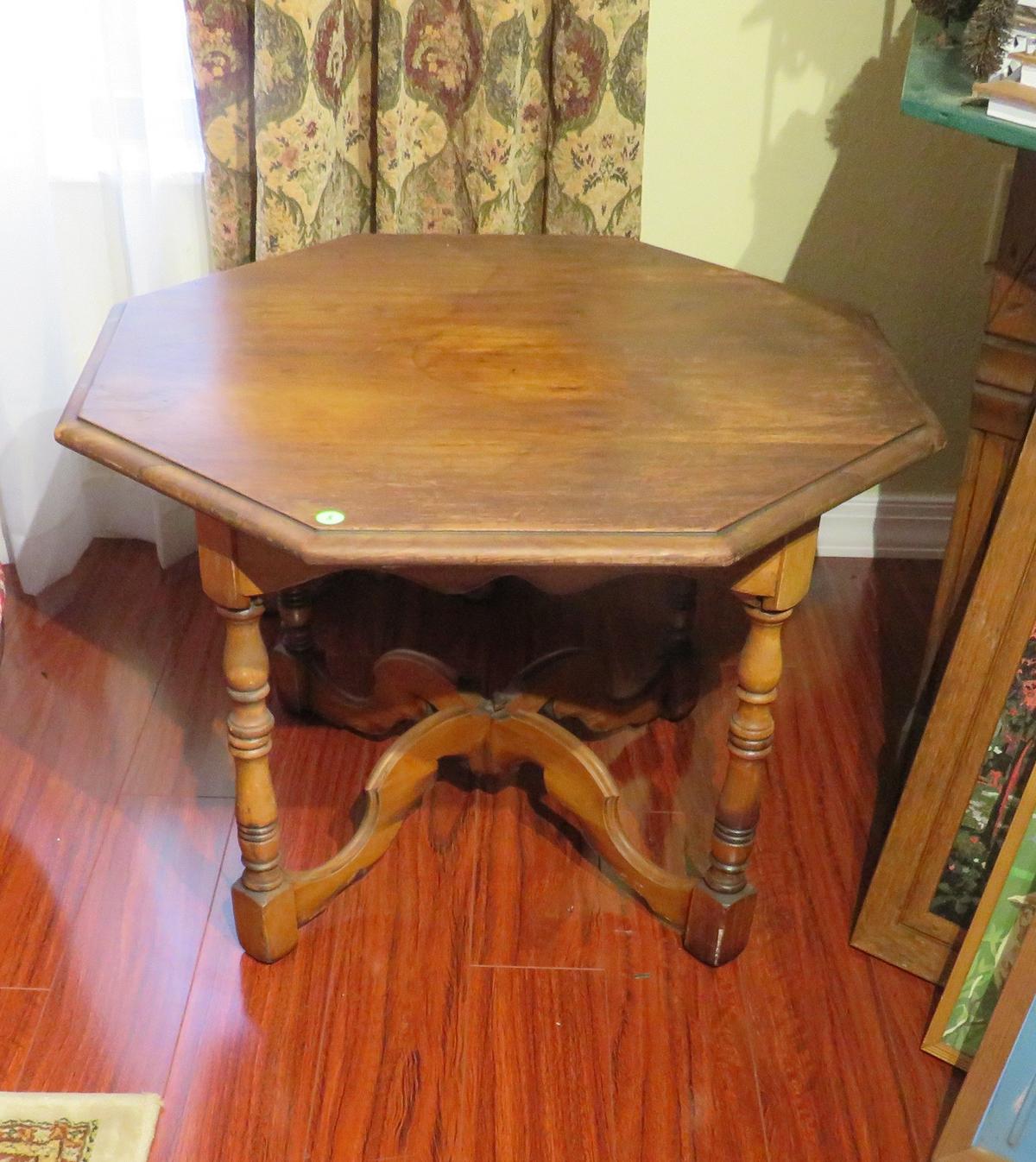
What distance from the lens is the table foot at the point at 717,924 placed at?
4.92 ft

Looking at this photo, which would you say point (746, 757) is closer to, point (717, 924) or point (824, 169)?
point (717, 924)

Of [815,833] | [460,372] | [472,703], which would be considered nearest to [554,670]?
[472,703]

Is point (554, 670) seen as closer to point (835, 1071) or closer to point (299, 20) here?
point (835, 1071)

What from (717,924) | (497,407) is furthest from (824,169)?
(717,924)

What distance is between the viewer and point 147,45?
6.23 ft

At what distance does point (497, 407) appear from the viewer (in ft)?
4.27

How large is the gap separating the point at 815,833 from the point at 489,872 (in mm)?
470

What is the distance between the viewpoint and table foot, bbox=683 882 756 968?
4.92 feet

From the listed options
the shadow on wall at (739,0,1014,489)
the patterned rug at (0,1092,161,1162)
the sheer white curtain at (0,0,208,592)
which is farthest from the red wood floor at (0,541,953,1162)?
the shadow on wall at (739,0,1014,489)

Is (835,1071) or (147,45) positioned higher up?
(147,45)

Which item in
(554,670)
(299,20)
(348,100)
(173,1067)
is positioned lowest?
(173,1067)

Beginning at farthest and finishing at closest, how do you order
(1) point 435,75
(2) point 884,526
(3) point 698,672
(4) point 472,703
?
(2) point 884,526
(3) point 698,672
(1) point 435,75
(4) point 472,703

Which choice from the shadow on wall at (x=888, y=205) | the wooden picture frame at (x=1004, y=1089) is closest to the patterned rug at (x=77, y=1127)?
the wooden picture frame at (x=1004, y=1089)

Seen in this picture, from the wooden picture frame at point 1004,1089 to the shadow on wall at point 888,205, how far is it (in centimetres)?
111
